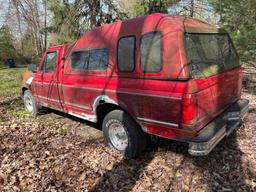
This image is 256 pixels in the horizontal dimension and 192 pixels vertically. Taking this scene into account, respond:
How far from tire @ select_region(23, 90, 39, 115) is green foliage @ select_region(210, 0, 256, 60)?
5863 mm

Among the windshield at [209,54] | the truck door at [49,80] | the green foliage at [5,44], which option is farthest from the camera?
the green foliage at [5,44]

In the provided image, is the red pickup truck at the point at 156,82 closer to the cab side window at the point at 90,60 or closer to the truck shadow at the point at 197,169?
the cab side window at the point at 90,60

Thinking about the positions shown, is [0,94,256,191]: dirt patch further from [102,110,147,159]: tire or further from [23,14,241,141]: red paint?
[23,14,241,141]: red paint

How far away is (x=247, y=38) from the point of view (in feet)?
21.9

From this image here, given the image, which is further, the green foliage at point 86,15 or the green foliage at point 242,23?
the green foliage at point 86,15

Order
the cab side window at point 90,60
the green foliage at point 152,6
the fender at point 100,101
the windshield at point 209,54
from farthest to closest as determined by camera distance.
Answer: the green foliage at point 152,6 < the cab side window at point 90,60 < the fender at point 100,101 < the windshield at point 209,54

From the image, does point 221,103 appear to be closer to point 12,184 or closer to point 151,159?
point 151,159

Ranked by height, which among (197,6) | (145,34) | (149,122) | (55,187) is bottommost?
(55,187)

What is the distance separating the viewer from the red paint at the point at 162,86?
3.14 meters

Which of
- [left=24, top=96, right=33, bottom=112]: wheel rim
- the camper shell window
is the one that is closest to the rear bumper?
the camper shell window

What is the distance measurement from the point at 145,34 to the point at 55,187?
2547 mm

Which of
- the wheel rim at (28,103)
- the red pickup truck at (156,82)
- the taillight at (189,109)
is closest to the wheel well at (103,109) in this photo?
the red pickup truck at (156,82)

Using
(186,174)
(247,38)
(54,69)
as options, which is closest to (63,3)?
(54,69)

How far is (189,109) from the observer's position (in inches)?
121
